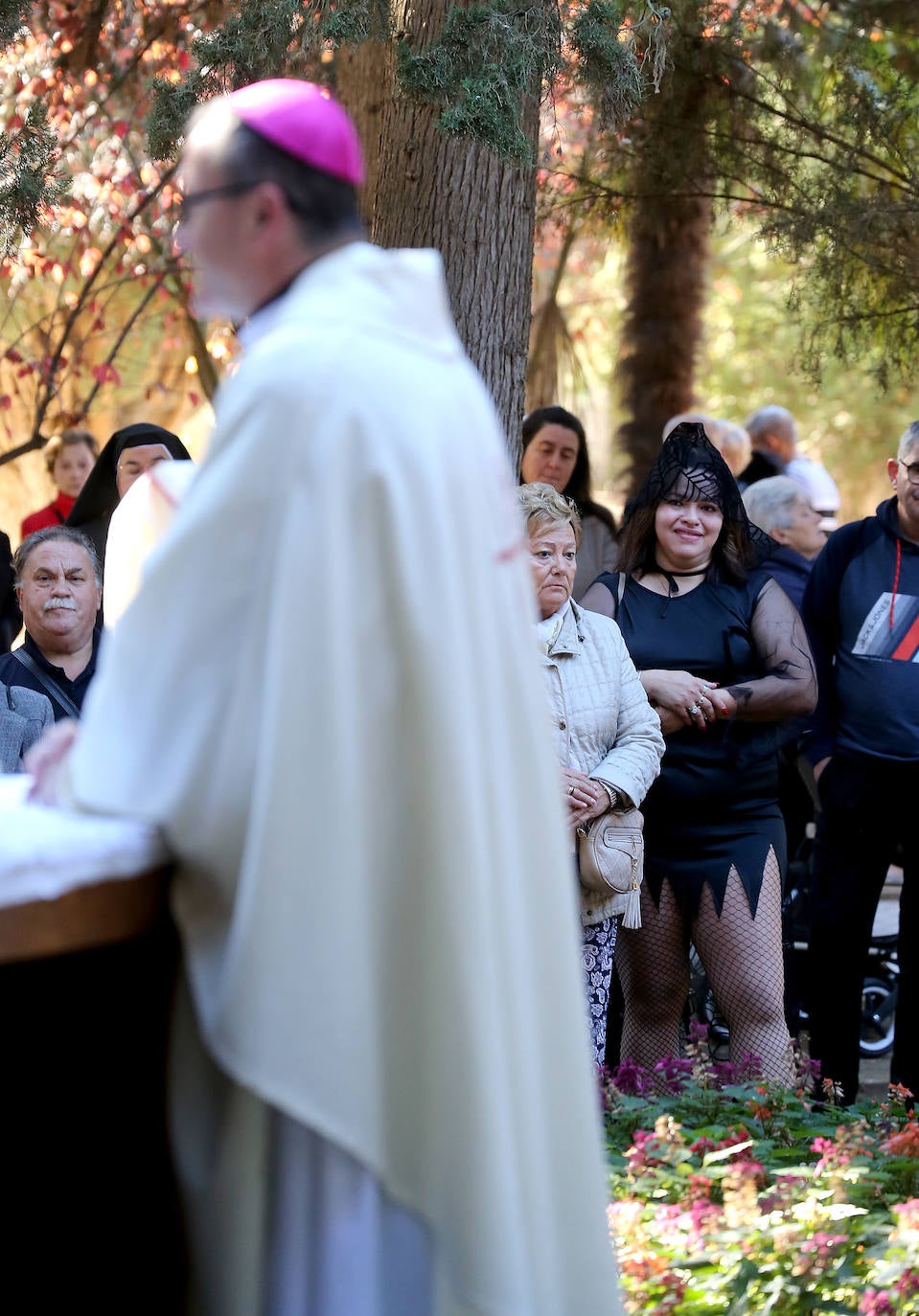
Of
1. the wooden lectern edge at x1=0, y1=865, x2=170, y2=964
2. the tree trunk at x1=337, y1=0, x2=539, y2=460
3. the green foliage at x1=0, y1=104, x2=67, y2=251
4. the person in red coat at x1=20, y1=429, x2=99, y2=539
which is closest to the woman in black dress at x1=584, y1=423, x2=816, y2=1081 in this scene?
the tree trunk at x1=337, y1=0, x2=539, y2=460

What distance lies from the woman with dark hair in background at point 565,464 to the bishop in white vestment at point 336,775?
4024 millimetres

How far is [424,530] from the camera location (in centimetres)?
209

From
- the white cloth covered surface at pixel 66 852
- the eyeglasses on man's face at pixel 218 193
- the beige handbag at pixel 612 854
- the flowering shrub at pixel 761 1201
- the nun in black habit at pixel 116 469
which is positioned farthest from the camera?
the nun in black habit at pixel 116 469

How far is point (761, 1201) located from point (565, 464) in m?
3.52

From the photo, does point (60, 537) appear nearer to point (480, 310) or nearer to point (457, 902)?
point (480, 310)

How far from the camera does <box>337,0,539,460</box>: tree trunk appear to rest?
4.85m

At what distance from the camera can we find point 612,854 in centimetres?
437

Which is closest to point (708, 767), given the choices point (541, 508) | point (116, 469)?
point (541, 508)

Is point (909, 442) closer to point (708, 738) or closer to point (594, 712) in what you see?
point (708, 738)

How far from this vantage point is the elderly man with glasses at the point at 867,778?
4.97m

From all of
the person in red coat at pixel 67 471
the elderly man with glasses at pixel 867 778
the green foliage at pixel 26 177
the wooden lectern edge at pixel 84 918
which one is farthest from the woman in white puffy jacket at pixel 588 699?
the person in red coat at pixel 67 471

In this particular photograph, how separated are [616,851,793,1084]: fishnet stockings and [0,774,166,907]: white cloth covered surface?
2.88 meters

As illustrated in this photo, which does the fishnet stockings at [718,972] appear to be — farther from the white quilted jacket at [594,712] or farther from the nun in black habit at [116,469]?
the nun in black habit at [116,469]

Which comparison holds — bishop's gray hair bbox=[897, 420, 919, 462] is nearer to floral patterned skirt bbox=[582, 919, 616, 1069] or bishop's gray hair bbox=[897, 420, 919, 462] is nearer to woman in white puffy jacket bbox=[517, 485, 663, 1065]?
woman in white puffy jacket bbox=[517, 485, 663, 1065]
